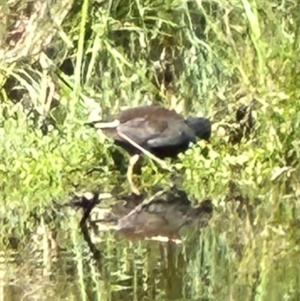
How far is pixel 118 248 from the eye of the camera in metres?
1.24

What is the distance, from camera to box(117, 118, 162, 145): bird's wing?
61.9 inches

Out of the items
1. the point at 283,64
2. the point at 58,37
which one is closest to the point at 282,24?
the point at 283,64

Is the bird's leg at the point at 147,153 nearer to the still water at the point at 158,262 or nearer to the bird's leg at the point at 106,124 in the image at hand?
the bird's leg at the point at 106,124

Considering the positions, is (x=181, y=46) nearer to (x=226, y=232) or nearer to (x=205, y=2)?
(x=205, y=2)

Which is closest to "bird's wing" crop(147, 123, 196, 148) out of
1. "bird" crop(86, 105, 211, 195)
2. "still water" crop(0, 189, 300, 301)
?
"bird" crop(86, 105, 211, 195)

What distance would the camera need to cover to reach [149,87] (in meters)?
1.66

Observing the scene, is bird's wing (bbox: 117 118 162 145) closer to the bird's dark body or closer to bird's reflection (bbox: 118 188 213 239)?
the bird's dark body

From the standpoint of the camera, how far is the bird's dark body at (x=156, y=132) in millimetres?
1575

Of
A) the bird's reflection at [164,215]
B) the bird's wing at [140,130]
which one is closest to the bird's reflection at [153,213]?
the bird's reflection at [164,215]

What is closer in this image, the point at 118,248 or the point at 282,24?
the point at 118,248

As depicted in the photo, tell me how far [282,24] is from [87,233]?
56cm

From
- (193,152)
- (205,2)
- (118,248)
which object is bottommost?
(118,248)

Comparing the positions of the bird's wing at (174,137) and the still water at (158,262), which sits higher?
the bird's wing at (174,137)

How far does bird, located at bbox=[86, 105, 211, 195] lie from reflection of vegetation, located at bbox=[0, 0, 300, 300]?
0.8 inches
